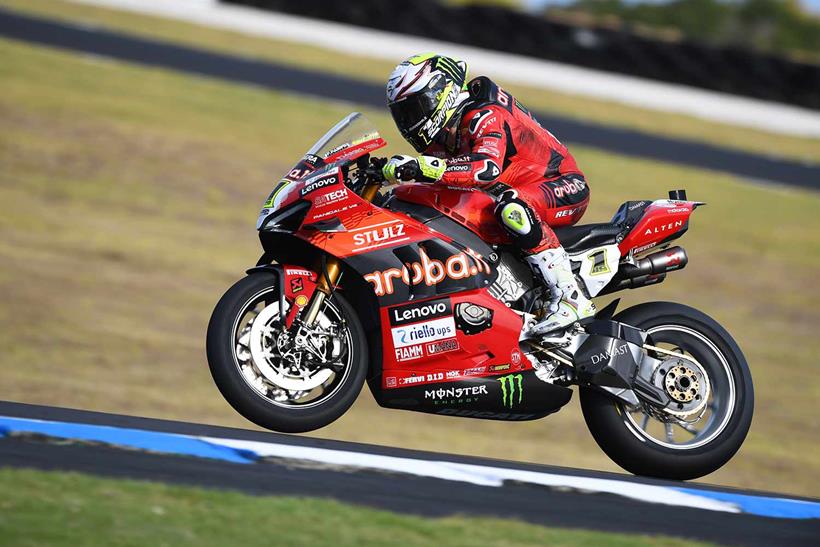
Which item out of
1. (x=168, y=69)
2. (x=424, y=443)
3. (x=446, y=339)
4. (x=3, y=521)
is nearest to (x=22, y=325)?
(x=424, y=443)

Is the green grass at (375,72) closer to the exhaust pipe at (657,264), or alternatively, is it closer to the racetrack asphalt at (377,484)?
the exhaust pipe at (657,264)

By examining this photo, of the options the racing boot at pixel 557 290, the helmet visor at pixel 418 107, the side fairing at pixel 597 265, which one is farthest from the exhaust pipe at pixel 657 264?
the helmet visor at pixel 418 107

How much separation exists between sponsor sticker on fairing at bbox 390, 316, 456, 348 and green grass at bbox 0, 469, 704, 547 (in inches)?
48.2

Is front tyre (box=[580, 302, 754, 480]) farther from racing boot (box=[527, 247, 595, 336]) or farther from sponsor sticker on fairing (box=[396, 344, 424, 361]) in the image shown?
sponsor sticker on fairing (box=[396, 344, 424, 361])

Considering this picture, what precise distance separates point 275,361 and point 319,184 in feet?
2.79

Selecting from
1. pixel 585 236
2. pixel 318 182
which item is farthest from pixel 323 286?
pixel 585 236

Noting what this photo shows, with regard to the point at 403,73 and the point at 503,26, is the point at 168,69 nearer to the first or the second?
the point at 503,26

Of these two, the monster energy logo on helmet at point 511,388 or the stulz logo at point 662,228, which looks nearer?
the monster energy logo on helmet at point 511,388

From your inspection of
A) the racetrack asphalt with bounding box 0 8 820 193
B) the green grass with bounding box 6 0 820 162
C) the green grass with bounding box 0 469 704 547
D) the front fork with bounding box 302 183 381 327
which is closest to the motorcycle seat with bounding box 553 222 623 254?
the front fork with bounding box 302 183 381 327

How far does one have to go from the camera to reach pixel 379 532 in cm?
423

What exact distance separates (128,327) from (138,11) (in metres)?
14.8

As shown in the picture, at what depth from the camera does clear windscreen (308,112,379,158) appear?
555 centimetres

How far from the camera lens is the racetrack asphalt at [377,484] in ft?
14.8

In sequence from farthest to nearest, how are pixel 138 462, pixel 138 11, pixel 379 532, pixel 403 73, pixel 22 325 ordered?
1. pixel 138 11
2. pixel 22 325
3. pixel 403 73
4. pixel 138 462
5. pixel 379 532
